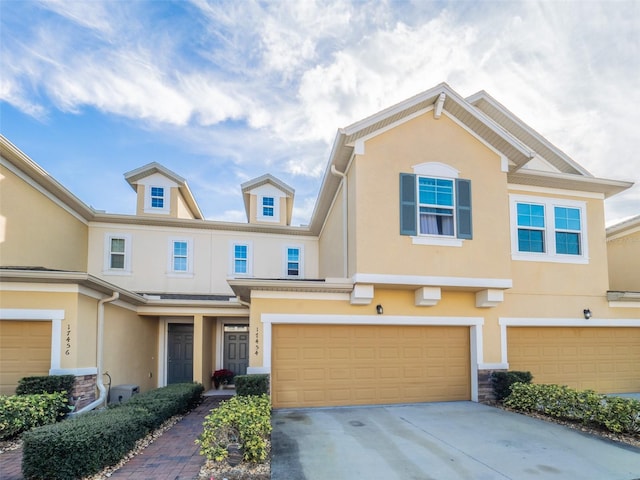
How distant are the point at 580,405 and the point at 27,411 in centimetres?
999

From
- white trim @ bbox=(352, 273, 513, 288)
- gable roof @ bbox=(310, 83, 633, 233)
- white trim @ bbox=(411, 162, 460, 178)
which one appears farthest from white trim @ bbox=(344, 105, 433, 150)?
white trim @ bbox=(352, 273, 513, 288)

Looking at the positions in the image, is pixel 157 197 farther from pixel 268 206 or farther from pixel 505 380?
pixel 505 380

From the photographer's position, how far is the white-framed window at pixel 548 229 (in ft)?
35.0

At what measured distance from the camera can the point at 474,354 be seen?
394 inches

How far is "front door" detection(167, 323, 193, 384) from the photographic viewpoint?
13.5m

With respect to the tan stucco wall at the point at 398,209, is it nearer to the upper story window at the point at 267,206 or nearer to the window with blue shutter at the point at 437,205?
the window with blue shutter at the point at 437,205

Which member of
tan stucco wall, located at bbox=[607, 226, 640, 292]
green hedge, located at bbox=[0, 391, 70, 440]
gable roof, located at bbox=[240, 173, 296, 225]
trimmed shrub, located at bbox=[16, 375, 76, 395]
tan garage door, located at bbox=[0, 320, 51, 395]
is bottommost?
green hedge, located at bbox=[0, 391, 70, 440]

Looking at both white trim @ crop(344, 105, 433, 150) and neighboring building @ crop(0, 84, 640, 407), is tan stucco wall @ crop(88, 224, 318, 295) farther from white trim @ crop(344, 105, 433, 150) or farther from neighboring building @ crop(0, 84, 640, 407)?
white trim @ crop(344, 105, 433, 150)

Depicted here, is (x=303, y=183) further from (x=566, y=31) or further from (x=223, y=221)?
(x=566, y=31)

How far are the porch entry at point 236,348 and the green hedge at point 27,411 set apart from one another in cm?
706

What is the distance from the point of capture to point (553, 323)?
10609 millimetres

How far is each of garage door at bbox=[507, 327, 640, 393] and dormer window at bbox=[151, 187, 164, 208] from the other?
39.5 ft

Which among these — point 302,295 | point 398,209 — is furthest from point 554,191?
point 302,295

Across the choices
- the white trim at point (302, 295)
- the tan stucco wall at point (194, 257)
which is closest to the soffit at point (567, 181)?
the white trim at point (302, 295)
